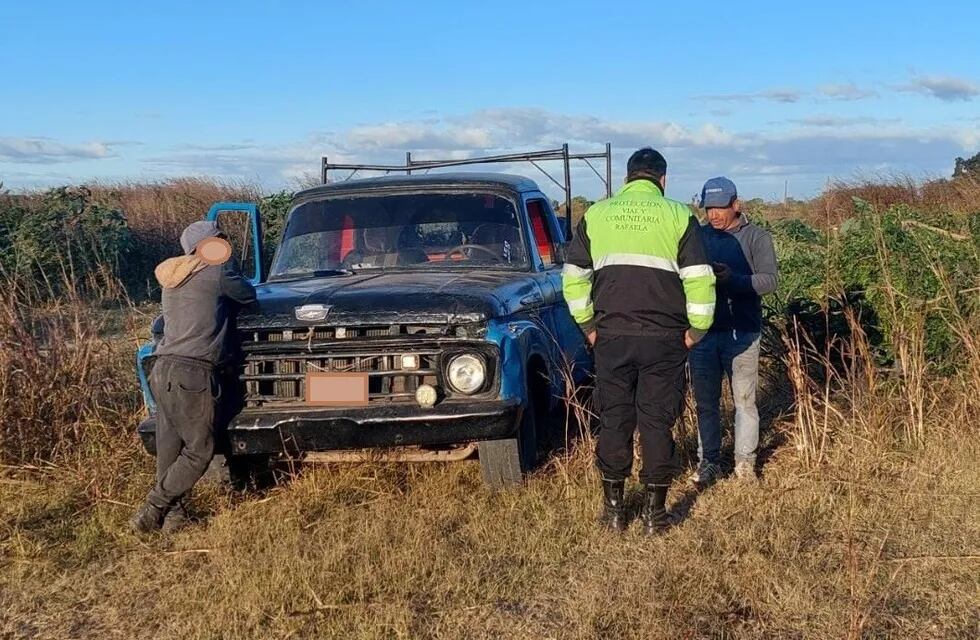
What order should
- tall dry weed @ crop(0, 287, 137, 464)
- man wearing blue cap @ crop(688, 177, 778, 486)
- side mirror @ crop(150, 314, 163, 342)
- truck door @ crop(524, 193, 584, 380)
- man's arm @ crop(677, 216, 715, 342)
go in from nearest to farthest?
1. man's arm @ crop(677, 216, 715, 342)
2. side mirror @ crop(150, 314, 163, 342)
3. man wearing blue cap @ crop(688, 177, 778, 486)
4. truck door @ crop(524, 193, 584, 380)
5. tall dry weed @ crop(0, 287, 137, 464)

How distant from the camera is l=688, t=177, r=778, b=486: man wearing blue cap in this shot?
20.1 ft

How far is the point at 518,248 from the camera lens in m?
6.85

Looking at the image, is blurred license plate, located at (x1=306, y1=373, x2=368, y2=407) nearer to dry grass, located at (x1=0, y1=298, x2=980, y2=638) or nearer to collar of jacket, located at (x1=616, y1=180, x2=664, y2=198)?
dry grass, located at (x1=0, y1=298, x2=980, y2=638)

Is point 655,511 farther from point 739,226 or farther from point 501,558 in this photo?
point 739,226

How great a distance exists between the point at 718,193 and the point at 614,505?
75.7 inches

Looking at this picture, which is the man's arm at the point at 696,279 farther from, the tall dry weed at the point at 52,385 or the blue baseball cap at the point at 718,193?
the tall dry weed at the point at 52,385

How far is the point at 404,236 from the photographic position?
22.5 feet

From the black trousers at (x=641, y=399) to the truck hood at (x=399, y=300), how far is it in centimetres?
69

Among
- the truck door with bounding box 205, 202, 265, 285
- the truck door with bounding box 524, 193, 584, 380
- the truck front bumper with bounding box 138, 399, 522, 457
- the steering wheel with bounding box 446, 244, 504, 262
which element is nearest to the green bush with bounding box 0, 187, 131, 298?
the truck door with bounding box 205, 202, 265, 285

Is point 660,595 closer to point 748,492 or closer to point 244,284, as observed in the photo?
point 748,492

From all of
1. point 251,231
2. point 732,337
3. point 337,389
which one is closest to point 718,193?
point 732,337

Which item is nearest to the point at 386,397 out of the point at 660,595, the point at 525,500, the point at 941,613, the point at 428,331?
the point at 428,331

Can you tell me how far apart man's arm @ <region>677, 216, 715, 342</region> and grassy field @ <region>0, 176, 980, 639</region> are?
3.44 feet

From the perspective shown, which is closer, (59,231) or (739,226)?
(739,226)
